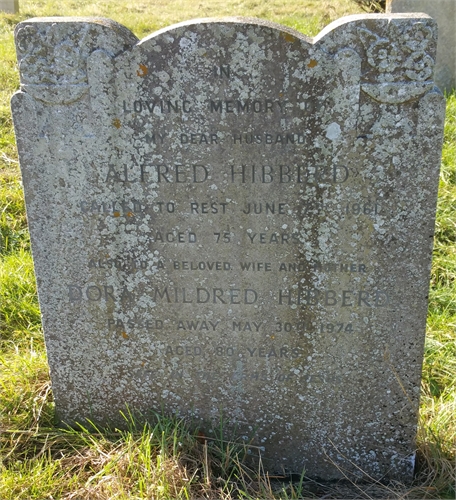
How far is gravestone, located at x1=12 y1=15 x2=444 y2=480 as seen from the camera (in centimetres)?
205

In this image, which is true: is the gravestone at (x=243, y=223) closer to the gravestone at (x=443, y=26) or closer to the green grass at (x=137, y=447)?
the green grass at (x=137, y=447)

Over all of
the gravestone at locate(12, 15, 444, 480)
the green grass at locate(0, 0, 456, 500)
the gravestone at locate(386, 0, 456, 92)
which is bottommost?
the green grass at locate(0, 0, 456, 500)

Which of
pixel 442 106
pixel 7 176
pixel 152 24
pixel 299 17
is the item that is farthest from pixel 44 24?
pixel 299 17

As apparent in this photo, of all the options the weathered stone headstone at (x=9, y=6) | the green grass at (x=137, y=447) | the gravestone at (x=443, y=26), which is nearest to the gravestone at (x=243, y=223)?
the green grass at (x=137, y=447)

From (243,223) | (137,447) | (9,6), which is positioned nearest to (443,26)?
(243,223)

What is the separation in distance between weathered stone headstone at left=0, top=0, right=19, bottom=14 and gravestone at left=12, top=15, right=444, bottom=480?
729 centimetres

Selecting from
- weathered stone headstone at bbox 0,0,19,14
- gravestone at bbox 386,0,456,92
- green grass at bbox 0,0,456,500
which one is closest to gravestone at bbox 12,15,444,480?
green grass at bbox 0,0,456,500

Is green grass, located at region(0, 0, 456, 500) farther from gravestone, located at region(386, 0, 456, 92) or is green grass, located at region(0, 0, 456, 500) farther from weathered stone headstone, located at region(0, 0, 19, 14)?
weathered stone headstone, located at region(0, 0, 19, 14)

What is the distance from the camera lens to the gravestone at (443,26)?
5.69 meters

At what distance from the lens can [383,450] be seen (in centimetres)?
254

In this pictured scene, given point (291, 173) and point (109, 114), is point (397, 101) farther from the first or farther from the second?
point (109, 114)

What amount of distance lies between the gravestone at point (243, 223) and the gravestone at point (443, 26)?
4.24 m

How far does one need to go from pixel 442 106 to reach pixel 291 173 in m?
0.61

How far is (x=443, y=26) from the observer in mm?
5914
